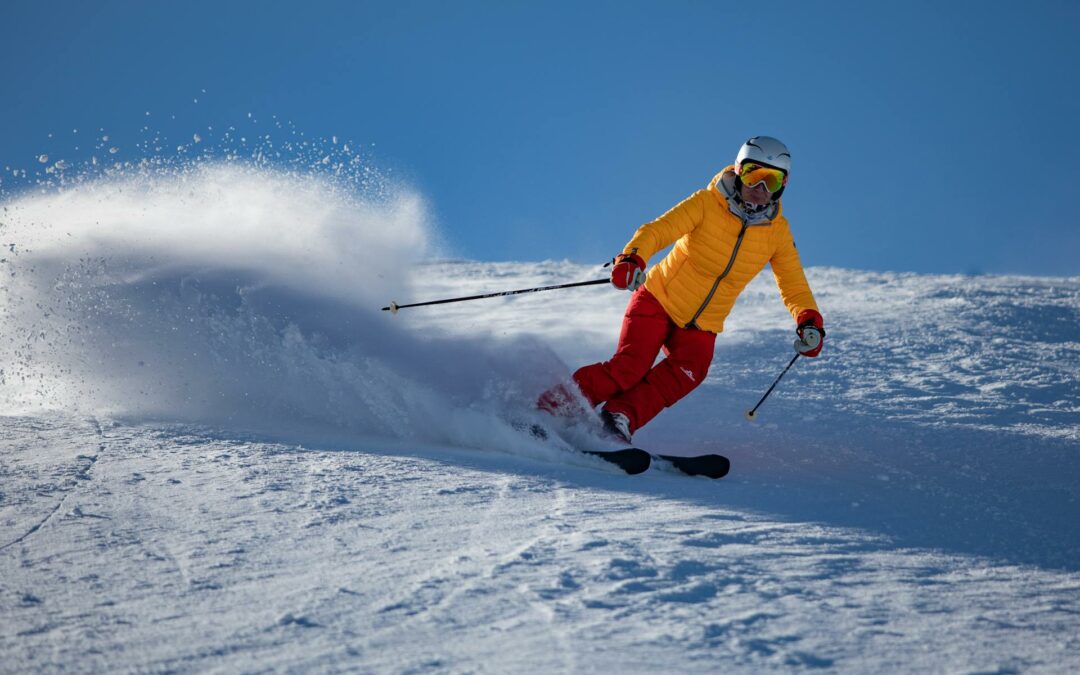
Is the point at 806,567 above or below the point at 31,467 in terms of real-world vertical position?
below

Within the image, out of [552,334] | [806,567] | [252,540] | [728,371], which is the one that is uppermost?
[552,334]

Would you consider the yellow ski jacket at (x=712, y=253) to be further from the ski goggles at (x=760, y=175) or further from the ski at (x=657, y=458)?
the ski at (x=657, y=458)

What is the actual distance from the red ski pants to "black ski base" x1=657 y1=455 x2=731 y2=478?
522mm

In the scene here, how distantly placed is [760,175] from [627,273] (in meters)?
0.87

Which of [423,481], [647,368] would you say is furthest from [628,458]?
[423,481]

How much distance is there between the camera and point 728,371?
6949 mm

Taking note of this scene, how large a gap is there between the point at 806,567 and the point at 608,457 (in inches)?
65.2

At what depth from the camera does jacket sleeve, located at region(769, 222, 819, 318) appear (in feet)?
16.3

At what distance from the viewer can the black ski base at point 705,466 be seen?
423 centimetres

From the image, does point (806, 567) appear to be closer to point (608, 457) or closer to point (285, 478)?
point (608, 457)

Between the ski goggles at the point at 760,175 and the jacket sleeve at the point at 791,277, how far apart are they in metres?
0.42

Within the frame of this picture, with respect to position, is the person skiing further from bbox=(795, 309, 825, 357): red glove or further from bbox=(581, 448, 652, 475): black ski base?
bbox=(581, 448, 652, 475): black ski base

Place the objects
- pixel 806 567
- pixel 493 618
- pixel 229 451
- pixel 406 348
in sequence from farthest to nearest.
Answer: pixel 406 348, pixel 229 451, pixel 806 567, pixel 493 618

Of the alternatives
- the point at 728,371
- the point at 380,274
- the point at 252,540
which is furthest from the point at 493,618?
the point at 728,371
